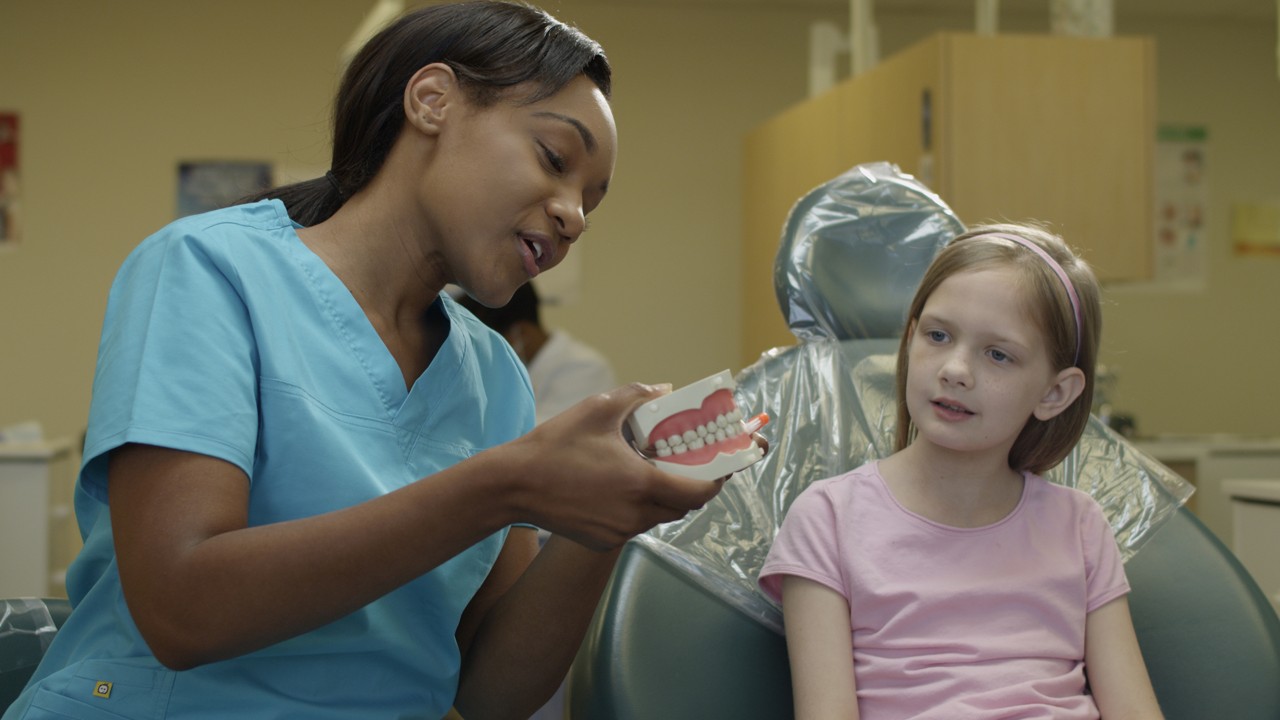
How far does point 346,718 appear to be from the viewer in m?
0.90

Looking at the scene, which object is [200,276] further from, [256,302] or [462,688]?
[462,688]

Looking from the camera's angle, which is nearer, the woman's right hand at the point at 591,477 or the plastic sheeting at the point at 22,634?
the woman's right hand at the point at 591,477

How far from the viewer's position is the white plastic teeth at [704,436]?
2.69ft

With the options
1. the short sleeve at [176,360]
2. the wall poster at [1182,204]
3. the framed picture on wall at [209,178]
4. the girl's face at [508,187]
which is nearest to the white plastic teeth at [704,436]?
the girl's face at [508,187]

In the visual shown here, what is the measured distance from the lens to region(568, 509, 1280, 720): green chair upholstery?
3.60ft

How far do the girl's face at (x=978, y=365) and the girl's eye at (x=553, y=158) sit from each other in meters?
0.43

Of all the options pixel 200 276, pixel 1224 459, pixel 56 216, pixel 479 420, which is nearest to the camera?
pixel 200 276

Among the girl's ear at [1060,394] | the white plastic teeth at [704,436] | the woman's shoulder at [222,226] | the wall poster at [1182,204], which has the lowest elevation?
the wall poster at [1182,204]

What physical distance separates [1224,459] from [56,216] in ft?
13.9

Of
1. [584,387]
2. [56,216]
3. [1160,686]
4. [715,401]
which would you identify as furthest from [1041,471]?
[56,216]

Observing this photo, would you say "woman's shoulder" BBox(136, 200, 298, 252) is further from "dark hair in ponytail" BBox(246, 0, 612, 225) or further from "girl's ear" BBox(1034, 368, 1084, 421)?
"girl's ear" BBox(1034, 368, 1084, 421)

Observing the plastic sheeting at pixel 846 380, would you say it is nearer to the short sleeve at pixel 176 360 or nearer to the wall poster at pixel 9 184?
the short sleeve at pixel 176 360

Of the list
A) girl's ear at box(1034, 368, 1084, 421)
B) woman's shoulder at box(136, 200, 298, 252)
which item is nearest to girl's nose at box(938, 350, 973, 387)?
girl's ear at box(1034, 368, 1084, 421)

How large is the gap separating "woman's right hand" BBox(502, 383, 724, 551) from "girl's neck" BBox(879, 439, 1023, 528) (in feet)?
1.51
